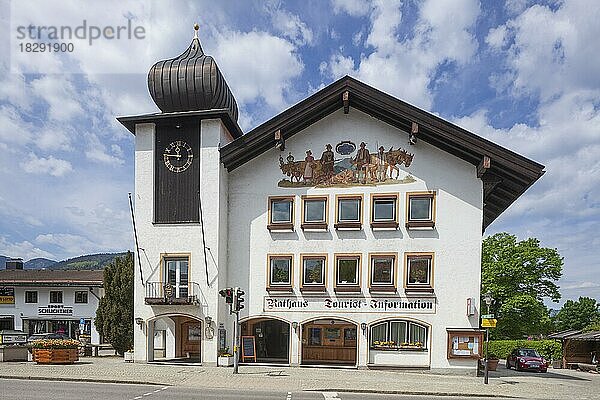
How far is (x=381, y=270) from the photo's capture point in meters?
26.6

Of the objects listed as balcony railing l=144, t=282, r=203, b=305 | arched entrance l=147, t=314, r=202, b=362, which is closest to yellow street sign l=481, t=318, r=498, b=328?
balcony railing l=144, t=282, r=203, b=305

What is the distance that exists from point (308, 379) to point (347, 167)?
33.7 ft

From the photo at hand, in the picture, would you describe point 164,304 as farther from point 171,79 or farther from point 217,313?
point 171,79

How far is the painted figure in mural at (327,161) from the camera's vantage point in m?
27.6

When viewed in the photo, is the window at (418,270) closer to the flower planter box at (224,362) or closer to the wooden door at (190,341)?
the flower planter box at (224,362)

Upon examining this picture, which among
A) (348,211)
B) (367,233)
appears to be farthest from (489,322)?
(348,211)

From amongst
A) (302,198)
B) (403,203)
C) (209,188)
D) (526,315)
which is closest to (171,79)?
(209,188)

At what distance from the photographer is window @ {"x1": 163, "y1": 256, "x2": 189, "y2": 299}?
27406 millimetres

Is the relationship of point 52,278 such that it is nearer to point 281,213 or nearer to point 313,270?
point 281,213

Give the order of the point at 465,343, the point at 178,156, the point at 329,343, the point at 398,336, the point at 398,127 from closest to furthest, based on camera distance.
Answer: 1. the point at 465,343
2. the point at 398,336
3. the point at 398,127
4. the point at 178,156
5. the point at 329,343

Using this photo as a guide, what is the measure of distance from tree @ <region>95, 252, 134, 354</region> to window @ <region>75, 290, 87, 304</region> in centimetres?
1737

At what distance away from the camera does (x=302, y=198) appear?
27.7 metres

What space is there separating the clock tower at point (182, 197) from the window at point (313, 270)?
3.96m

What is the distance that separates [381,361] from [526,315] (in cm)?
2499
